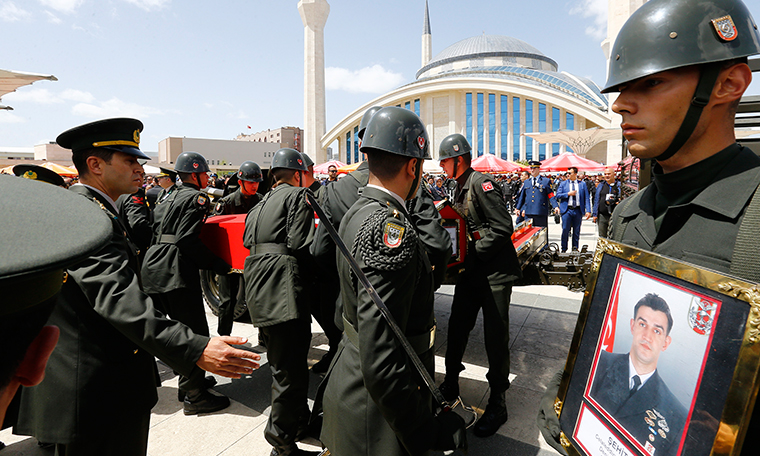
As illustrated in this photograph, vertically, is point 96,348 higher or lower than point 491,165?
lower

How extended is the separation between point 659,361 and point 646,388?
0.26ft

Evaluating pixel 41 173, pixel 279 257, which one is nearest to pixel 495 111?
pixel 41 173

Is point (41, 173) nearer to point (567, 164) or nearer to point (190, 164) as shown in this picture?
point (190, 164)

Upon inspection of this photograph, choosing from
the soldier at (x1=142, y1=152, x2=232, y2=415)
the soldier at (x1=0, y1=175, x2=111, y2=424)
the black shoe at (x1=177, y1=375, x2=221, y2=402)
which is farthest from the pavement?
the soldier at (x1=0, y1=175, x2=111, y2=424)

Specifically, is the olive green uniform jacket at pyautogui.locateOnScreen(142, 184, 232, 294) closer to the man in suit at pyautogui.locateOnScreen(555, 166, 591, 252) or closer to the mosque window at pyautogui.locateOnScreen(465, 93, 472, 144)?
the man in suit at pyautogui.locateOnScreen(555, 166, 591, 252)

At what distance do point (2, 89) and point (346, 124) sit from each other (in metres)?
45.5

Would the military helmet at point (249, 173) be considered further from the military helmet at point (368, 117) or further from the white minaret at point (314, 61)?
the white minaret at point (314, 61)

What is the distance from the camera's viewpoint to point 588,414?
1101 mm

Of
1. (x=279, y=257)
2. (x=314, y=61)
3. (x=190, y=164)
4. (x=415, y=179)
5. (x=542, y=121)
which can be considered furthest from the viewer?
(x=314, y=61)

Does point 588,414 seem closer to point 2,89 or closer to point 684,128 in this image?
point 684,128

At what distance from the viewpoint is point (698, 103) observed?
1.06 meters

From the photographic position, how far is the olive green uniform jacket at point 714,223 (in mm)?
1010

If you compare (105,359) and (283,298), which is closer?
(105,359)

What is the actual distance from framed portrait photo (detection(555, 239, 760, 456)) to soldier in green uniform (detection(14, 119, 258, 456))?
1.35 m
